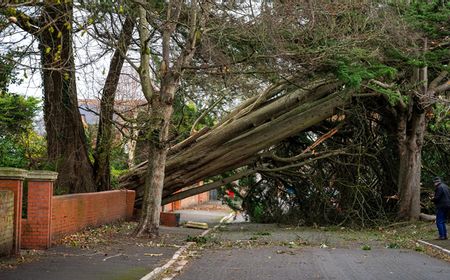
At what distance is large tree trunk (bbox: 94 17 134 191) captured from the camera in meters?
19.7

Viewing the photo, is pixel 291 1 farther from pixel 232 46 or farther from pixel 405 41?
pixel 405 41

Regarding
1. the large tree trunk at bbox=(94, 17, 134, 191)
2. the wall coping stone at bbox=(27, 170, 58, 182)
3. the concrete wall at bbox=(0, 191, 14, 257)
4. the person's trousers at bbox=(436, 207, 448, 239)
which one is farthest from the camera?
the large tree trunk at bbox=(94, 17, 134, 191)

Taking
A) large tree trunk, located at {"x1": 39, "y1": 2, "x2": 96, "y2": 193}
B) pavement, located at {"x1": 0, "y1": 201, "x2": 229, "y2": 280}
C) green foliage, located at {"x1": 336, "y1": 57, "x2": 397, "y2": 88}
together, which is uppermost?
green foliage, located at {"x1": 336, "y1": 57, "x2": 397, "y2": 88}

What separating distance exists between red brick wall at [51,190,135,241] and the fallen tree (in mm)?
2200

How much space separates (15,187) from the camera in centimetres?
1198

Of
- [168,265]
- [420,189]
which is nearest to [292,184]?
[420,189]

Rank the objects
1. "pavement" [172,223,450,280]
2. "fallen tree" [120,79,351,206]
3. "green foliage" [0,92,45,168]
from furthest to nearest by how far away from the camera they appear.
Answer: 1. "fallen tree" [120,79,351,206]
2. "green foliage" [0,92,45,168]
3. "pavement" [172,223,450,280]

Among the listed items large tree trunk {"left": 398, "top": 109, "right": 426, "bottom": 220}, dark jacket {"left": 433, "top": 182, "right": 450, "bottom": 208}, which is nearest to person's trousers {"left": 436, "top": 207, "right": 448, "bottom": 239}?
dark jacket {"left": 433, "top": 182, "right": 450, "bottom": 208}

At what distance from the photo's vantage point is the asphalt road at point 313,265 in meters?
10.6

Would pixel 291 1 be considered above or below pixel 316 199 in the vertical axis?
above

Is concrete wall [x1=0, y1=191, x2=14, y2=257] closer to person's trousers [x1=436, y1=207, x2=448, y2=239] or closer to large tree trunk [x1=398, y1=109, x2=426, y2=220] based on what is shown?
person's trousers [x1=436, y1=207, x2=448, y2=239]

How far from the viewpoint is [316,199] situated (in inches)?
953

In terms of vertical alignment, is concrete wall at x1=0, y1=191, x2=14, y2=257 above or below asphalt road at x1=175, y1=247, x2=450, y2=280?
above

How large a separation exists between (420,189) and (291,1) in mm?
11898
